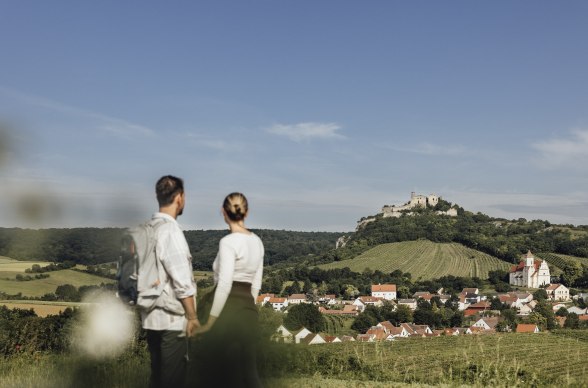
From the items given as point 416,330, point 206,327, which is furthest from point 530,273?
point 206,327

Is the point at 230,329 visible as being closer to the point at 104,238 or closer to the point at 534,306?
the point at 104,238

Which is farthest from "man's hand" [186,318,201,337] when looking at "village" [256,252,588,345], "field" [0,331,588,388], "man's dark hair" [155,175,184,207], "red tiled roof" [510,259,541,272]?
"red tiled roof" [510,259,541,272]

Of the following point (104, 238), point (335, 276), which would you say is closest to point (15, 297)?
point (104, 238)

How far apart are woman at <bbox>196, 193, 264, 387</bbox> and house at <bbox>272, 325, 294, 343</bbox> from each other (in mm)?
4364

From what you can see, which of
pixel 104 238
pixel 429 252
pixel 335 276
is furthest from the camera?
pixel 429 252

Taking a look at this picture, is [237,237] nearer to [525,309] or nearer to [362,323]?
[362,323]

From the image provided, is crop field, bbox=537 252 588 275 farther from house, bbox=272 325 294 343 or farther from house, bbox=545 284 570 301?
house, bbox=272 325 294 343

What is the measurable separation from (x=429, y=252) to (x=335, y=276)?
32322 mm

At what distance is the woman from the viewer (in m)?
5.40

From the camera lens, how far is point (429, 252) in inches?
6880

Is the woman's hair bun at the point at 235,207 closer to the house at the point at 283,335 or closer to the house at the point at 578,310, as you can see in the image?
the house at the point at 283,335

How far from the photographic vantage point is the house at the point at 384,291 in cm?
13488

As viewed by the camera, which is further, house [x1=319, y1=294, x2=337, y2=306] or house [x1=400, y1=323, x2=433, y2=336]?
house [x1=319, y1=294, x2=337, y2=306]

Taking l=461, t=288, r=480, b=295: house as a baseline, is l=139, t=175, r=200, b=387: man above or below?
above
